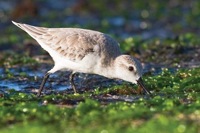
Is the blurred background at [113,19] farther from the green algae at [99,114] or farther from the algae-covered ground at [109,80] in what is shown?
the green algae at [99,114]

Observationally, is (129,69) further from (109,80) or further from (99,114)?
(109,80)

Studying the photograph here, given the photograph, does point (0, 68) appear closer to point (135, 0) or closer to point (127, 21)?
point (127, 21)

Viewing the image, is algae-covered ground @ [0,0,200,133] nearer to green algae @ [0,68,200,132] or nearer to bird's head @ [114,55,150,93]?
green algae @ [0,68,200,132]

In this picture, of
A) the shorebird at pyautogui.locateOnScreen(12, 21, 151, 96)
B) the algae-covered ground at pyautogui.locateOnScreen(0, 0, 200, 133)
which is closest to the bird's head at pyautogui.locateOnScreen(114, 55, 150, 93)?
the shorebird at pyautogui.locateOnScreen(12, 21, 151, 96)

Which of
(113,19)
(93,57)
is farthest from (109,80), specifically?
(113,19)

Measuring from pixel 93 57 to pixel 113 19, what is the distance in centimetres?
1875

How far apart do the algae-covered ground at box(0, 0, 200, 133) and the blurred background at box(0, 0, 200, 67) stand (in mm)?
48

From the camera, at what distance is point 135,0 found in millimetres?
37156

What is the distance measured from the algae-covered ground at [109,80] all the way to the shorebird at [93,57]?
617 millimetres

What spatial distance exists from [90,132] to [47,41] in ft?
18.6

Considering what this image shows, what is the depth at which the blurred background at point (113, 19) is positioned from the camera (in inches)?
1100

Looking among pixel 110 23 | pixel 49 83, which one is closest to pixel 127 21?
pixel 110 23

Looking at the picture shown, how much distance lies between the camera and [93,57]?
1576 cm

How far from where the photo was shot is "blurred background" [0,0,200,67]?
27.9 m
